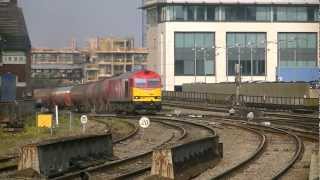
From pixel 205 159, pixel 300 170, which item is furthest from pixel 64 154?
pixel 300 170

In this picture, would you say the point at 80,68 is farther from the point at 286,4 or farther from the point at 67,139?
the point at 67,139

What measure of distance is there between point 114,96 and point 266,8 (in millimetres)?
74530

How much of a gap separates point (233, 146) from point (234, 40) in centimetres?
9993

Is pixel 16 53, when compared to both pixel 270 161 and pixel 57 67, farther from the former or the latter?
pixel 270 161

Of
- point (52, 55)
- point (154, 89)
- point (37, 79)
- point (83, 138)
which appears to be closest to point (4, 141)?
point (83, 138)

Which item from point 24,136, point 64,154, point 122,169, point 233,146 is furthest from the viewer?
point 24,136

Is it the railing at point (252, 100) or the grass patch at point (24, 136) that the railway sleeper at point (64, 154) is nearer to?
the grass patch at point (24, 136)

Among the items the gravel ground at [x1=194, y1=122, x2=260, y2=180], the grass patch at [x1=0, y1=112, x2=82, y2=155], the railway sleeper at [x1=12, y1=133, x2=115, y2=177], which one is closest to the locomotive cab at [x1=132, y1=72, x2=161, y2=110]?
the gravel ground at [x1=194, y1=122, x2=260, y2=180]

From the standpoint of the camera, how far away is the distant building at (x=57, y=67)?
445 ft

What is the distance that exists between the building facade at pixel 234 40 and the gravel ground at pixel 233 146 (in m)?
85.1

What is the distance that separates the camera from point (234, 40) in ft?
415

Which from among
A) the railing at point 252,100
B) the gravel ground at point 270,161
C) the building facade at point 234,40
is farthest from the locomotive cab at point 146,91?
the building facade at point 234,40

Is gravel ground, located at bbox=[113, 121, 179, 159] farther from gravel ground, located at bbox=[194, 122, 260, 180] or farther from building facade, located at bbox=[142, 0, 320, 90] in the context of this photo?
building facade, located at bbox=[142, 0, 320, 90]

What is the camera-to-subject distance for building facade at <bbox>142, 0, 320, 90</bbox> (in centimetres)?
12462
